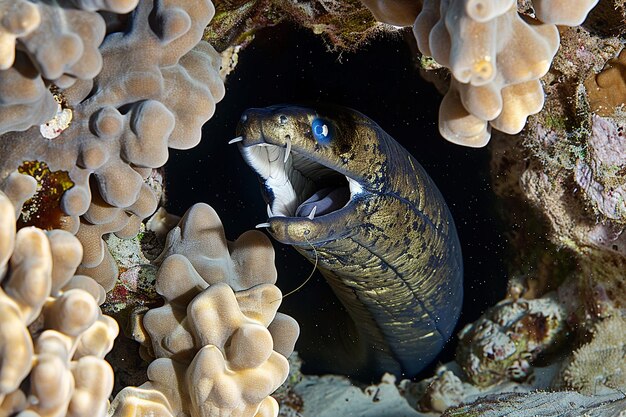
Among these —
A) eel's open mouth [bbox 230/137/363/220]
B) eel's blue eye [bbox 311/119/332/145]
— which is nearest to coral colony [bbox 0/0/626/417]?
eel's open mouth [bbox 230/137/363/220]

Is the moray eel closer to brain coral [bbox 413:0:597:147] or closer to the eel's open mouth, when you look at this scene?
the eel's open mouth

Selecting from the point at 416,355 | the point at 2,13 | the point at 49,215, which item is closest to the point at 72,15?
the point at 2,13

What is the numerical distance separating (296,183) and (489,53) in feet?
6.47

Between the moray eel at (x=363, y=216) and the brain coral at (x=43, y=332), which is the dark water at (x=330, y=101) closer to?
the moray eel at (x=363, y=216)

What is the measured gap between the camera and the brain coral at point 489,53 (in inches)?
60.2

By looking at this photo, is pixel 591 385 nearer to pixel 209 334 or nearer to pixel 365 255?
pixel 365 255

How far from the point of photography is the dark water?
12.6 ft

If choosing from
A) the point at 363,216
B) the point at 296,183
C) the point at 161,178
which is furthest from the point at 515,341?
the point at 161,178

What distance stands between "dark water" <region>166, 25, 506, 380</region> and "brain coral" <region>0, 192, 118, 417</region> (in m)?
2.14

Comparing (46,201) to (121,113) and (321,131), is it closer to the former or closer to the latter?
(121,113)

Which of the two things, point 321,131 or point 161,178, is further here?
point 161,178

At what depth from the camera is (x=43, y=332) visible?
4.89ft

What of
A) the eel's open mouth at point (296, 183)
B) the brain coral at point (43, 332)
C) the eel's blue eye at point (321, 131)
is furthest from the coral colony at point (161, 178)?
the eel's blue eye at point (321, 131)

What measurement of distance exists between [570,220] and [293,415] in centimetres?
263
